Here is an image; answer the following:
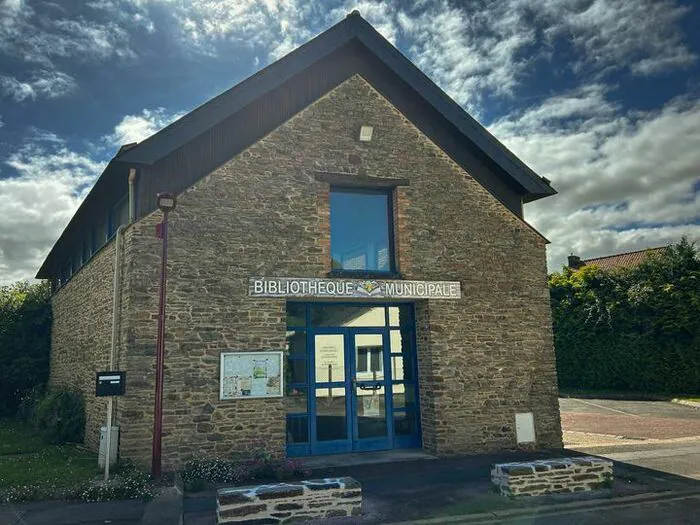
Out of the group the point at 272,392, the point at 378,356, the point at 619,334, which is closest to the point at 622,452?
the point at 378,356

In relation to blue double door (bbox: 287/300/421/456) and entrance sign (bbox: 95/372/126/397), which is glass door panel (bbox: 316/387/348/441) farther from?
entrance sign (bbox: 95/372/126/397)

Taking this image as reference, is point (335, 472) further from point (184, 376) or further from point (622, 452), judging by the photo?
point (622, 452)

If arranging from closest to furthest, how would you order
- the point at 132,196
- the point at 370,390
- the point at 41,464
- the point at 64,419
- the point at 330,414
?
1. the point at 41,464
2. the point at 132,196
3. the point at 330,414
4. the point at 370,390
5. the point at 64,419

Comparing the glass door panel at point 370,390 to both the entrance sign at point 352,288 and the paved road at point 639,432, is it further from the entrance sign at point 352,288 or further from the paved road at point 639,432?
the paved road at point 639,432

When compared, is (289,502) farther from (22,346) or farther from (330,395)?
(22,346)

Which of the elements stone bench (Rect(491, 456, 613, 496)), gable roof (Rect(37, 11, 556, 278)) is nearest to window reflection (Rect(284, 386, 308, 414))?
stone bench (Rect(491, 456, 613, 496))

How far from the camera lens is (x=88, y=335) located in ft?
43.6

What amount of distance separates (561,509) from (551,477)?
58cm

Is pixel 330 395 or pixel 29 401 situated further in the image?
pixel 29 401

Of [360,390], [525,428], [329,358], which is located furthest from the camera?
[525,428]

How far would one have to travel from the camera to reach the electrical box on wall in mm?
11945

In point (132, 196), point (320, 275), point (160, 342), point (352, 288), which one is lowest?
point (160, 342)

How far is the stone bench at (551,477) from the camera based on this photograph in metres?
8.02

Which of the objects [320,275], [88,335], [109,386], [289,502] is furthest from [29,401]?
[289,502]
